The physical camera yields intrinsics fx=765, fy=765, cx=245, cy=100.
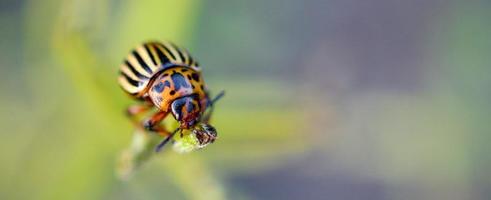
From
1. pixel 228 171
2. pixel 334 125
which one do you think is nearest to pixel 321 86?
pixel 334 125

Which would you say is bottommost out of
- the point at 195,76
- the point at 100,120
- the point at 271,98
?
the point at 195,76

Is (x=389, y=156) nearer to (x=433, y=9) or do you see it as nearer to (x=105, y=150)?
(x=433, y=9)

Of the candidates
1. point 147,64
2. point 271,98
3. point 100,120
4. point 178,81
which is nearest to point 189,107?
point 178,81

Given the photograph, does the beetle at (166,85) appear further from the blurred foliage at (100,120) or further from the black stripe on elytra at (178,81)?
the blurred foliage at (100,120)

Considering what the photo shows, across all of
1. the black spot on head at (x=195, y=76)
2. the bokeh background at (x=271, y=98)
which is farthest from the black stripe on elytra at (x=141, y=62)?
the bokeh background at (x=271, y=98)

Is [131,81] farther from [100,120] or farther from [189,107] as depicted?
[100,120]

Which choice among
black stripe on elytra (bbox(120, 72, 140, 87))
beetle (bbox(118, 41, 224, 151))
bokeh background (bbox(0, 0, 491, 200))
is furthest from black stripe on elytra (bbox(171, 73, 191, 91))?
bokeh background (bbox(0, 0, 491, 200))

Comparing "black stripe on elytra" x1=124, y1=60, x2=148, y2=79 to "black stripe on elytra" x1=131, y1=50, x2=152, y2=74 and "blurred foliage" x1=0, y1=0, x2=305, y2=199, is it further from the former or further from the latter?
"blurred foliage" x1=0, y1=0, x2=305, y2=199

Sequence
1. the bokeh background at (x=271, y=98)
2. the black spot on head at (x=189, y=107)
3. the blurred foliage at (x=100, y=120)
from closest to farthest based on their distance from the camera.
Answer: the black spot on head at (x=189, y=107) < the blurred foliage at (x=100, y=120) < the bokeh background at (x=271, y=98)
